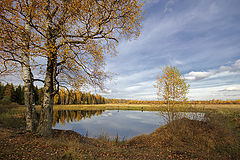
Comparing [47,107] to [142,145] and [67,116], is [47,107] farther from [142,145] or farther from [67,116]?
[67,116]

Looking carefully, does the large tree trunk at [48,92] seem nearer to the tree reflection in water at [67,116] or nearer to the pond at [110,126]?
the pond at [110,126]

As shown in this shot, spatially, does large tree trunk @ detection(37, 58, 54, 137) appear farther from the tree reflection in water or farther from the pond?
the tree reflection in water

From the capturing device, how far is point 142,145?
9.68m

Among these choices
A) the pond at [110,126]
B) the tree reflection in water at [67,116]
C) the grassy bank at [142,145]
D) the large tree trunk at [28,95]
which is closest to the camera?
the grassy bank at [142,145]

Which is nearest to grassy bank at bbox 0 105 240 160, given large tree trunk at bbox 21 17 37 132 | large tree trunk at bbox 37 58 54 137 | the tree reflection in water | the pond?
large tree trunk at bbox 37 58 54 137

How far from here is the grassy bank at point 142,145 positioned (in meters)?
5.05

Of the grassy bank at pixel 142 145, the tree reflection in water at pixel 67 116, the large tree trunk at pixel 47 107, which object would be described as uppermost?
the large tree trunk at pixel 47 107

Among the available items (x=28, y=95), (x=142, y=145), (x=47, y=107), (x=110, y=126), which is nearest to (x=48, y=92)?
(x=47, y=107)

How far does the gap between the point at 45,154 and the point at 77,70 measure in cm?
507

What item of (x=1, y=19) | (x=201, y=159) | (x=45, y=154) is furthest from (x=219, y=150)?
(x=1, y=19)

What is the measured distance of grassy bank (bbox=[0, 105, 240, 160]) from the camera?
5.05 metres

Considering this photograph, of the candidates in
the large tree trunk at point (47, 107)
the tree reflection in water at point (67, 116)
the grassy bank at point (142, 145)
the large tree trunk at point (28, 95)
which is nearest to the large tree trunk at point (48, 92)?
the large tree trunk at point (47, 107)

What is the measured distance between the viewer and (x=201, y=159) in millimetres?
5965

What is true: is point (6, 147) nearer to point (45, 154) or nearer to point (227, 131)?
point (45, 154)
